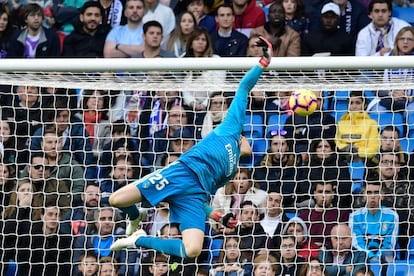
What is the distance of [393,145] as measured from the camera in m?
10.3

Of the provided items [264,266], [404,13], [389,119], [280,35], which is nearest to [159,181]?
[264,266]

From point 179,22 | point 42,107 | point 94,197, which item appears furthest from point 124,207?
point 179,22

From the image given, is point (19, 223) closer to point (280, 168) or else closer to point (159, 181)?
point (280, 168)

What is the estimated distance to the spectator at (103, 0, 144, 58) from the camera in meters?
12.1

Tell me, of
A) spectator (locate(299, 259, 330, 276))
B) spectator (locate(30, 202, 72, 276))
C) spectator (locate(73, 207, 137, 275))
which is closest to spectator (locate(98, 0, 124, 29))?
spectator (locate(73, 207, 137, 275))

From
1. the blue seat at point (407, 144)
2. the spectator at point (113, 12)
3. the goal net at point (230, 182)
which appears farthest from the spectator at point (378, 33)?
the spectator at point (113, 12)

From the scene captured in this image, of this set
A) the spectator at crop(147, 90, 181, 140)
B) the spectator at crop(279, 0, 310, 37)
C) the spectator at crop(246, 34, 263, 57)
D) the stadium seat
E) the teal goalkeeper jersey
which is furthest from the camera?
the stadium seat

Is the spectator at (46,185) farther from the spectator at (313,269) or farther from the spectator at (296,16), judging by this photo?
the spectator at (296,16)

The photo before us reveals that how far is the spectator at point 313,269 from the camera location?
32.4ft

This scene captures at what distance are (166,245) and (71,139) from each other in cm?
264

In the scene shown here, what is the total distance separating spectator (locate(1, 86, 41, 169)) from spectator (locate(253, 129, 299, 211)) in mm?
2192

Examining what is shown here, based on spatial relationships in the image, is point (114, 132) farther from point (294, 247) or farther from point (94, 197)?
point (294, 247)

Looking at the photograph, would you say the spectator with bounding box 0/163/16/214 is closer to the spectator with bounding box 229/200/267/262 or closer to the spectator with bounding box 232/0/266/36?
the spectator with bounding box 229/200/267/262

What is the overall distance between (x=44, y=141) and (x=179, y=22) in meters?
2.24
